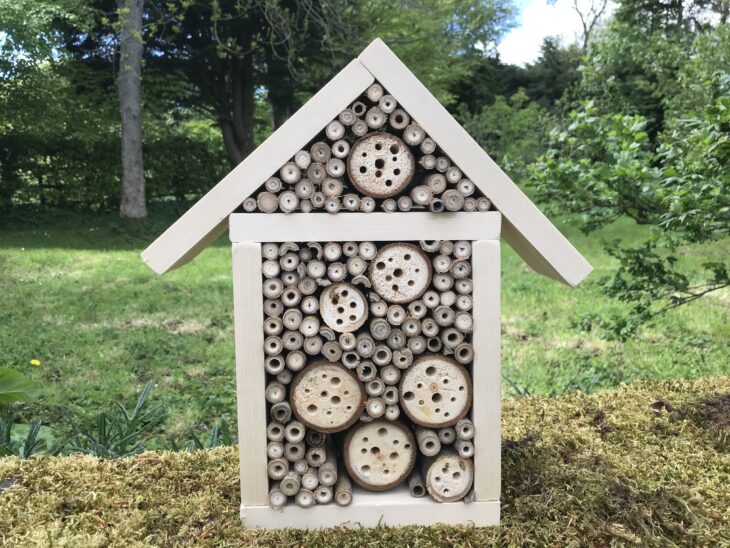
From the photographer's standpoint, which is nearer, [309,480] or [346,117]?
[346,117]

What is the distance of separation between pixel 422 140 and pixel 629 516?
164cm

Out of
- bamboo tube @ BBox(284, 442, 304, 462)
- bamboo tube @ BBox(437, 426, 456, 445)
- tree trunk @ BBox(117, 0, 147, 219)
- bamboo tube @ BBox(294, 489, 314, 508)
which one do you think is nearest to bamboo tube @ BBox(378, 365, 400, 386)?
bamboo tube @ BBox(437, 426, 456, 445)

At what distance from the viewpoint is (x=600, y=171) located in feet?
11.1

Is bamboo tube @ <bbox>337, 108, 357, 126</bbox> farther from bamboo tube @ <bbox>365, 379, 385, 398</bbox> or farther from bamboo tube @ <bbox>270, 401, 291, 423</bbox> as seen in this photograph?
bamboo tube @ <bbox>270, 401, 291, 423</bbox>

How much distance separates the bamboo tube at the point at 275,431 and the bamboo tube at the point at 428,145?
1150mm

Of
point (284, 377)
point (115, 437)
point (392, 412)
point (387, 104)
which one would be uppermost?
point (387, 104)

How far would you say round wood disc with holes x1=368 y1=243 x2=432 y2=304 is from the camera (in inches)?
84.7

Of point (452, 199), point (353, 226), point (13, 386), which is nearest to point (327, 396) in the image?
point (353, 226)

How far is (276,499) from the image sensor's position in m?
2.22

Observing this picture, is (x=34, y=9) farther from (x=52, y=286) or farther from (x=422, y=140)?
(x=422, y=140)

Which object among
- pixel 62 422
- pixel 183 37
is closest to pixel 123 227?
pixel 183 37

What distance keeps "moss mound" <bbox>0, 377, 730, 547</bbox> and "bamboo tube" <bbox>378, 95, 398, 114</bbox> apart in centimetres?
156

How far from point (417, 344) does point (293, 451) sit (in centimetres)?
62

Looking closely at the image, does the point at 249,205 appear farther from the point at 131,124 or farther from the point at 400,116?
the point at 131,124
